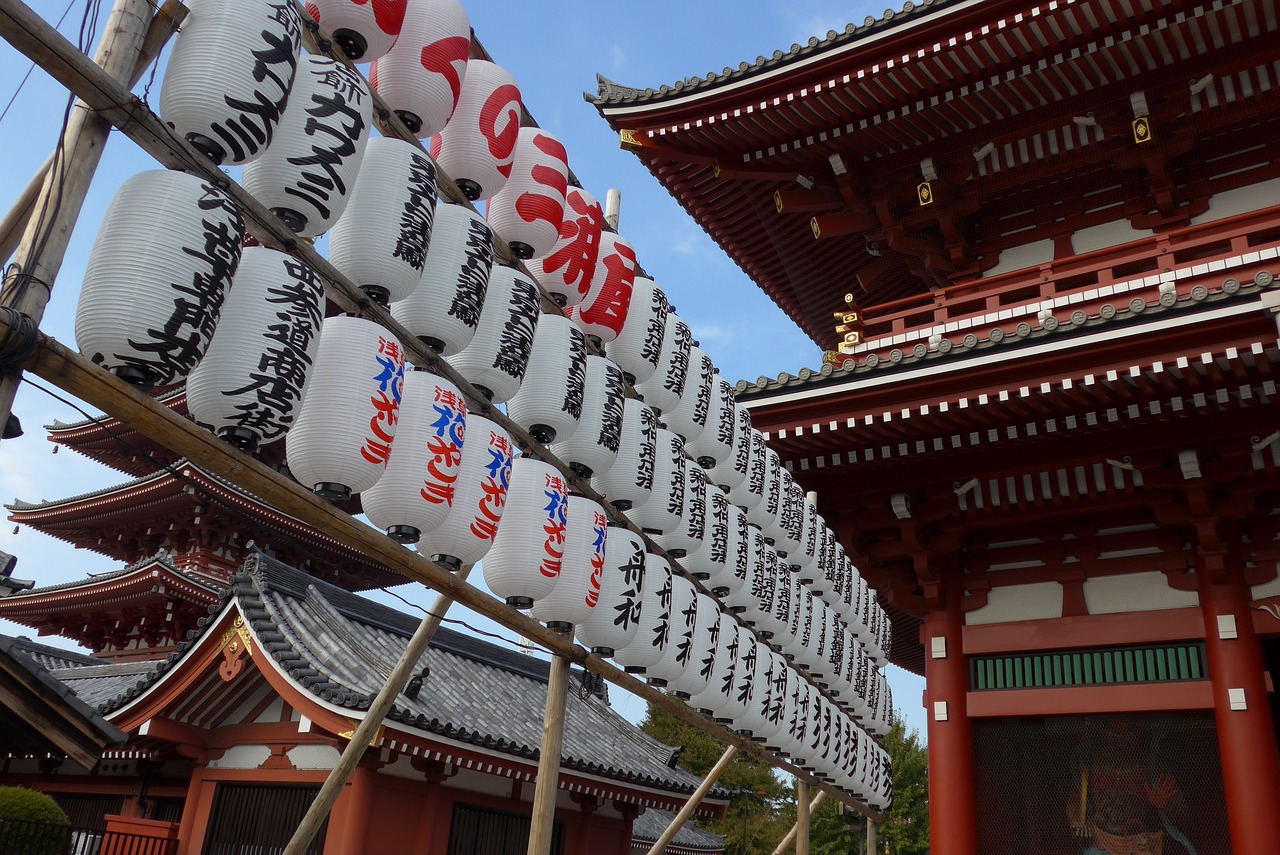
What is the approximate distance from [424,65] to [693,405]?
3800 millimetres

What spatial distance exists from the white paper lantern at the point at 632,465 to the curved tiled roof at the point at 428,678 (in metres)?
3.81

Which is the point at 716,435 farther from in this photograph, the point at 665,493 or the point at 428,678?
the point at 428,678

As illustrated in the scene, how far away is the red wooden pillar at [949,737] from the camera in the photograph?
8844 mm

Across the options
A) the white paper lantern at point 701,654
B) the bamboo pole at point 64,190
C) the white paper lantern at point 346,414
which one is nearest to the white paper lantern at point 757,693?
the white paper lantern at point 701,654

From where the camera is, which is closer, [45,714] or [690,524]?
[45,714]

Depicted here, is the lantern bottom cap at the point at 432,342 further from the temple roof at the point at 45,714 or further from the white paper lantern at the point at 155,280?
the temple roof at the point at 45,714

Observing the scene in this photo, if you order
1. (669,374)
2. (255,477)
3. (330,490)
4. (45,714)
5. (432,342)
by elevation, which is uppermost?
(669,374)

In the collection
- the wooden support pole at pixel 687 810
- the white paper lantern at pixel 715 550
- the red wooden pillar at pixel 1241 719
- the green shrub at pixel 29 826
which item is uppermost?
the white paper lantern at pixel 715 550

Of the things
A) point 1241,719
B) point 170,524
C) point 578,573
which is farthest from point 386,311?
point 170,524

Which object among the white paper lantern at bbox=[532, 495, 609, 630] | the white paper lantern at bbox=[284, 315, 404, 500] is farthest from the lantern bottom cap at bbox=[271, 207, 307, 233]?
the white paper lantern at bbox=[532, 495, 609, 630]

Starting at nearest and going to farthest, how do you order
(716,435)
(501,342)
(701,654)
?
(501,342), (701,654), (716,435)

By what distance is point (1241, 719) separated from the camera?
25.9ft

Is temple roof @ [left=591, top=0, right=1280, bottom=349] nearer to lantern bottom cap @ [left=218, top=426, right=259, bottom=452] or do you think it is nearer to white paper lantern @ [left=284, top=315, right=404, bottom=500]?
white paper lantern @ [left=284, top=315, right=404, bottom=500]

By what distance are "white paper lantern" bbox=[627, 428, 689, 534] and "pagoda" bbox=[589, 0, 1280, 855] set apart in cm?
181
